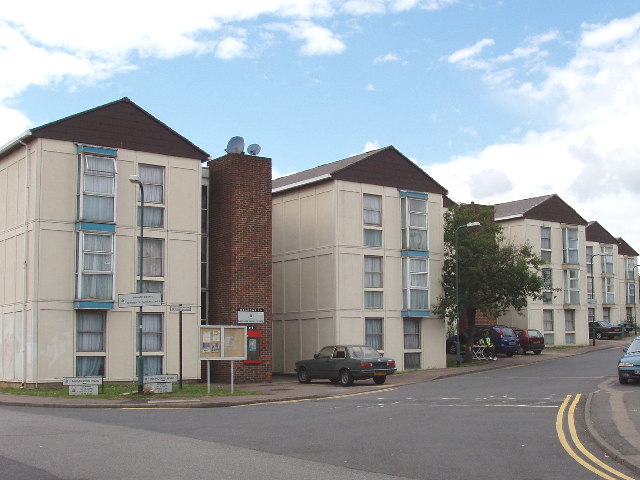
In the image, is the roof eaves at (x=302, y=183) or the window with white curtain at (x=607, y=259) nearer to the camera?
the roof eaves at (x=302, y=183)

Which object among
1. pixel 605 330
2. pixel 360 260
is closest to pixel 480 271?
pixel 360 260

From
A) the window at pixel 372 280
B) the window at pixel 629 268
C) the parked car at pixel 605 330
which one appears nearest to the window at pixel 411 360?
the window at pixel 372 280

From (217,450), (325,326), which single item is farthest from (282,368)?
(217,450)

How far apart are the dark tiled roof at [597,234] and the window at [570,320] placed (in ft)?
40.8

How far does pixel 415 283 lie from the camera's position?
130 ft

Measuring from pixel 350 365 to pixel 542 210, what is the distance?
28101mm

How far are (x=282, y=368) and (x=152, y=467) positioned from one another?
29.2m

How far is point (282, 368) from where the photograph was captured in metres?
40.1

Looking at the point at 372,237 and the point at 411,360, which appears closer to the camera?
the point at 372,237

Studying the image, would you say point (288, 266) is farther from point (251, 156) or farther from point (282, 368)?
point (251, 156)

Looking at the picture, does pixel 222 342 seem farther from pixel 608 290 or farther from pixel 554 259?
pixel 608 290

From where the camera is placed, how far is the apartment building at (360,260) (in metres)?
37.3

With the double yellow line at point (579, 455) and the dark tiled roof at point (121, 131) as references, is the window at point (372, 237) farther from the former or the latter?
the double yellow line at point (579, 455)

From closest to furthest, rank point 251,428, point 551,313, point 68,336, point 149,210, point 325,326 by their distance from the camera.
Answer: point 251,428 → point 68,336 → point 149,210 → point 325,326 → point 551,313
